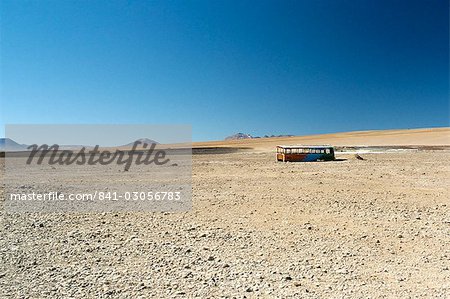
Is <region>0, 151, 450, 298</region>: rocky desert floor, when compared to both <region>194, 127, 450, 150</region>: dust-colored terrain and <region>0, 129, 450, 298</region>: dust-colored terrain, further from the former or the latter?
<region>194, 127, 450, 150</region>: dust-colored terrain

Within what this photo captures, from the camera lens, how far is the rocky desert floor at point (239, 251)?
6.25 metres

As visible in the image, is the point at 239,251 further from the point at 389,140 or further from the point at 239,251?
the point at 389,140

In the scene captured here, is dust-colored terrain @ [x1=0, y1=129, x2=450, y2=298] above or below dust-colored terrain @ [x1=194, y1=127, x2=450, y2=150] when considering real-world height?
below

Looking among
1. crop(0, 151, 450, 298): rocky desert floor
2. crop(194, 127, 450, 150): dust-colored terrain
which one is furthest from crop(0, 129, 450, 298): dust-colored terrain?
crop(194, 127, 450, 150): dust-colored terrain

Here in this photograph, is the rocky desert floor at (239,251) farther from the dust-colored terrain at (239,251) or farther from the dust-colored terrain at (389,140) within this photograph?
the dust-colored terrain at (389,140)

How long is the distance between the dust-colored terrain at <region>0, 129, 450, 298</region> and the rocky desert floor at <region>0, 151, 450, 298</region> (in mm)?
23

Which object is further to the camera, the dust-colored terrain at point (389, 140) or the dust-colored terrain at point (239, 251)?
the dust-colored terrain at point (389, 140)

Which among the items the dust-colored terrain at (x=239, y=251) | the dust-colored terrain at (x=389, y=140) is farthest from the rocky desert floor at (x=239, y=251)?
the dust-colored terrain at (x=389, y=140)

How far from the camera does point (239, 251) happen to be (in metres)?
8.12

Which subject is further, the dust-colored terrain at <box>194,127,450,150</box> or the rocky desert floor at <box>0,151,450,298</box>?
the dust-colored terrain at <box>194,127,450,150</box>

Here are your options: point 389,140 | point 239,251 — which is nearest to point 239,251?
point 239,251

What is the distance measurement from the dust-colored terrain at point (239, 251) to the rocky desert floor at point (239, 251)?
23mm

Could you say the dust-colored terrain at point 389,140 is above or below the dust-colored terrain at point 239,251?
above

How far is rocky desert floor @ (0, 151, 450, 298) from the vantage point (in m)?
6.25
